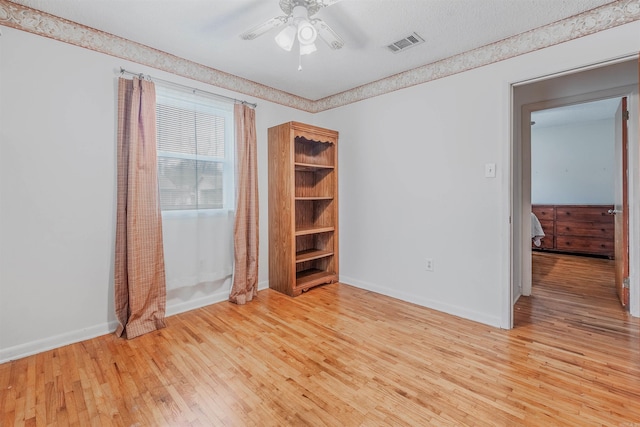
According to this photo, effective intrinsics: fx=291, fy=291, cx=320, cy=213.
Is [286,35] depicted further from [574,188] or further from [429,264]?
[574,188]

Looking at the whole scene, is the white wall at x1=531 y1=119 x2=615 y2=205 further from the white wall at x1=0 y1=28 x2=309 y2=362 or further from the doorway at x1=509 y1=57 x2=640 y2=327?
the white wall at x1=0 y1=28 x2=309 y2=362

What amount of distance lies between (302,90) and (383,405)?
10.7ft

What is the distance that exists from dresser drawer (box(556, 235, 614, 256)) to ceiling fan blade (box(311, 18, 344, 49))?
566 centimetres

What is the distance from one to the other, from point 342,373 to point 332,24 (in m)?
2.43

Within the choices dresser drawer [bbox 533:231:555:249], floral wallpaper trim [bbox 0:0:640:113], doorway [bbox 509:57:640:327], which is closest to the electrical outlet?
doorway [bbox 509:57:640:327]

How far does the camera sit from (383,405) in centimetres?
155

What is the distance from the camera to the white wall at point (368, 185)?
2012 millimetres

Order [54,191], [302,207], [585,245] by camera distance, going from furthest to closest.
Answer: [585,245]
[302,207]
[54,191]

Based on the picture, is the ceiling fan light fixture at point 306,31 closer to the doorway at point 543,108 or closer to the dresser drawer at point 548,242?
the doorway at point 543,108

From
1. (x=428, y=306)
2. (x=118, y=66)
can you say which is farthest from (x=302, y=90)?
(x=428, y=306)

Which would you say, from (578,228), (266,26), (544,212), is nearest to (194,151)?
(266,26)

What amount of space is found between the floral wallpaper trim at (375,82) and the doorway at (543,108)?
0.33m

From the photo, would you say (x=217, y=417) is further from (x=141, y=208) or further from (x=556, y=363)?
(x=556, y=363)

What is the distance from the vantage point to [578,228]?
5125 millimetres
